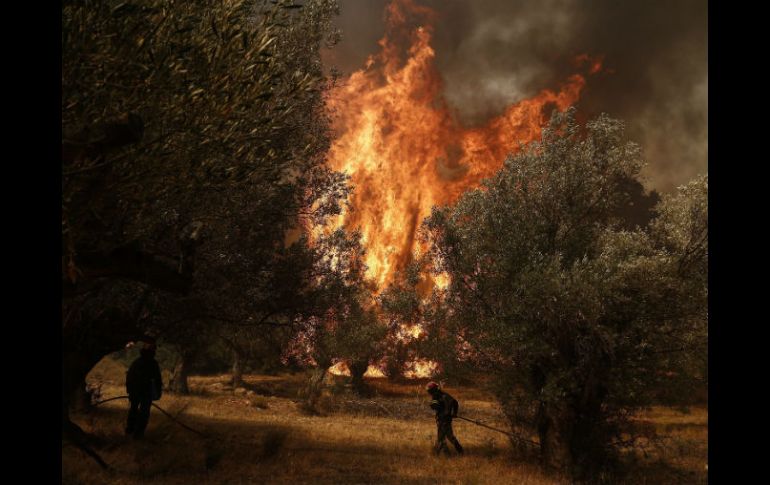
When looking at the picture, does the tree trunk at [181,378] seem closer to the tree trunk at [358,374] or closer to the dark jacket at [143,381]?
the tree trunk at [358,374]

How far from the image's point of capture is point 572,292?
55.9 ft

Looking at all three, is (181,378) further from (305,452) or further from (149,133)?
(149,133)

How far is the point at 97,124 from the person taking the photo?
945 centimetres

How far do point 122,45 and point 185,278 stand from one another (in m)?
5.93

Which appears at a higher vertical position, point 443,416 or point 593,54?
point 593,54

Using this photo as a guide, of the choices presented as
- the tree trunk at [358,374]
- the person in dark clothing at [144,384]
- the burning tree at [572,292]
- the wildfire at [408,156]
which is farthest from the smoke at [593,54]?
the person in dark clothing at [144,384]

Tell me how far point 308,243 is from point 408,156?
43756 mm

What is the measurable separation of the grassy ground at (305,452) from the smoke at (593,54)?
36.0 metres

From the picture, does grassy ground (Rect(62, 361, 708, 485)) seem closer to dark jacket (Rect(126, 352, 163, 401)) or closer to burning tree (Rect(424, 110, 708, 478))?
dark jacket (Rect(126, 352, 163, 401))

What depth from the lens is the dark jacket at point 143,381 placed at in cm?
1852

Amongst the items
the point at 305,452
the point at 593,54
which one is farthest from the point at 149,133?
the point at 593,54

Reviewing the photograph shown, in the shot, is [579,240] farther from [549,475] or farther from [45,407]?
[45,407]
